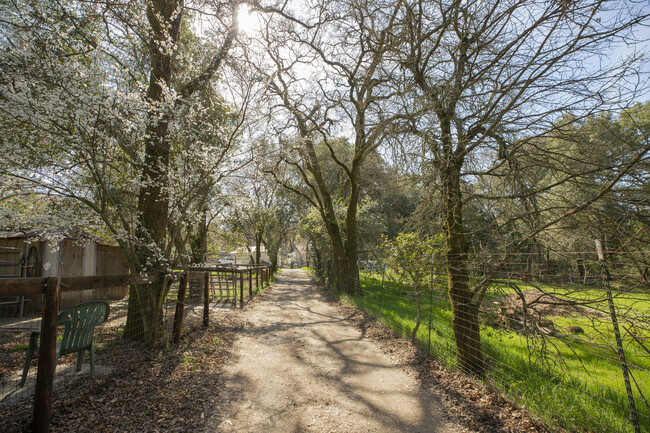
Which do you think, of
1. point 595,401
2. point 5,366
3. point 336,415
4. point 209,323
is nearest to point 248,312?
point 209,323

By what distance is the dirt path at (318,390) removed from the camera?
3330 mm

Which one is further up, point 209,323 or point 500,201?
point 500,201

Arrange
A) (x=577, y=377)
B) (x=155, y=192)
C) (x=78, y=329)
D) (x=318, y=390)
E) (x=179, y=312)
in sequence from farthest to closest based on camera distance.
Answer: (x=155, y=192)
(x=179, y=312)
(x=318, y=390)
(x=78, y=329)
(x=577, y=377)

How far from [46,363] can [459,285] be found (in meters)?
4.82

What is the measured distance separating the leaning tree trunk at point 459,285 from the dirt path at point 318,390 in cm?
81

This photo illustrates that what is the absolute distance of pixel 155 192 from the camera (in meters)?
5.91

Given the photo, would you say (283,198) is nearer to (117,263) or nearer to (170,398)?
(117,263)

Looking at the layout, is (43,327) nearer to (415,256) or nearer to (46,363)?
(46,363)

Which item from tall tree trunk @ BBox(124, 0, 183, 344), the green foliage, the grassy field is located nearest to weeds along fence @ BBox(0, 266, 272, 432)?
tall tree trunk @ BBox(124, 0, 183, 344)

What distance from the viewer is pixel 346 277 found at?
12859 mm

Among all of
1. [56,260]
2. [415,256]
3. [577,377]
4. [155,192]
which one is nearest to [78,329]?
[155,192]

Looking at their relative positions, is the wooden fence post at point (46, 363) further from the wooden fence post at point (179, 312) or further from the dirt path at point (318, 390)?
the wooden fence post at point (179, 312)

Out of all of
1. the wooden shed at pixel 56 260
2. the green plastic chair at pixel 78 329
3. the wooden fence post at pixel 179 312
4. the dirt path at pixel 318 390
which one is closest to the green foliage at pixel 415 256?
the dirt path at pixel 318 390

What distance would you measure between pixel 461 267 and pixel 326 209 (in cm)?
951
